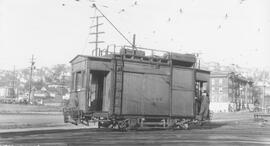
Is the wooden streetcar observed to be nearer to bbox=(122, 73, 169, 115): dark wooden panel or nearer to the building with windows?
bbox=(122, 73, 169, 115): dark wooden panel

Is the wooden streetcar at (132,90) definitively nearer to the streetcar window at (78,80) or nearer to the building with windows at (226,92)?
the streetcar window at (78,80)

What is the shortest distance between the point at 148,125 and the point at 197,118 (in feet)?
12.1

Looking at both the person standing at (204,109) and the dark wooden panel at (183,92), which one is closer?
the dark wooden panel at (183,92)

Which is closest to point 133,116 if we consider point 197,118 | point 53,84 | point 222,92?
point 197,118

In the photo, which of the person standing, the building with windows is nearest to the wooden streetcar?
the person standing

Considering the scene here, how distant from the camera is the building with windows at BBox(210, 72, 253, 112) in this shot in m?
89.8

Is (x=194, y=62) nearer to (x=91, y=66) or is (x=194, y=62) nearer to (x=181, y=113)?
(x=181, y=113)

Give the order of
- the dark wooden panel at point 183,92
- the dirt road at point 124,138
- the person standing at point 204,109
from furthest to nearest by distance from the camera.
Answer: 1. the person standing at point 204,109
2. the dark wooden panel at point 183,92
3. the dirt road at point 124,138

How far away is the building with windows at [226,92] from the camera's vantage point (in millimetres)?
89750

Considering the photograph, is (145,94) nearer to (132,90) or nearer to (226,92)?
(132,90)

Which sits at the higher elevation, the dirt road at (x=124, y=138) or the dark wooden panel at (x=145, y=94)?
the dark wooden panel at (x=145, y=94)

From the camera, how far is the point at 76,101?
1659 cm

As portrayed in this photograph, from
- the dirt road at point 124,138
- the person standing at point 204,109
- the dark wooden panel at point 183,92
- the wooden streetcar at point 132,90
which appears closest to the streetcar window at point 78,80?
the wooden streetcar at point 132,90

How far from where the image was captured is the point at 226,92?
297 ft
